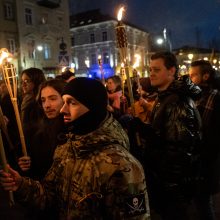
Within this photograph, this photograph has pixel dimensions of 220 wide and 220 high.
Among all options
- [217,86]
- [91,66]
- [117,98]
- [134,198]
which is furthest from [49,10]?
[134,198]

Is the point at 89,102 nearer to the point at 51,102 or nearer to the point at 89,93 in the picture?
the point at 89,93

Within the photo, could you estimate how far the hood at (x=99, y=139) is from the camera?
189cm

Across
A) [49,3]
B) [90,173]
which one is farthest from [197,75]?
[49,3]

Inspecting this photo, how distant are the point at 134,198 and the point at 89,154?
0.35 metres

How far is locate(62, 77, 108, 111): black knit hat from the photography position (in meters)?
2.00

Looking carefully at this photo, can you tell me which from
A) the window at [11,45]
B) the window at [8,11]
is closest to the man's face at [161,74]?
the window at [11,45]

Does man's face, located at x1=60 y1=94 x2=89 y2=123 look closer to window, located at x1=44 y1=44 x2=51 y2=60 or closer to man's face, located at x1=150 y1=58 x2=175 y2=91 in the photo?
man's face, located at x1=150 y1=58 x2=175 y2=91

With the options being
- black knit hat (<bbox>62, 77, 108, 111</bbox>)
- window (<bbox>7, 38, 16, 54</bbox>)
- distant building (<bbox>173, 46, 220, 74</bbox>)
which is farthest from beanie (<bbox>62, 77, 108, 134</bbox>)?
window (<bbox>7, 38, 16, 54</bbox>)

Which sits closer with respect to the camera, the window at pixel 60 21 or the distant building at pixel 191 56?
the distant building at pixel 191 56

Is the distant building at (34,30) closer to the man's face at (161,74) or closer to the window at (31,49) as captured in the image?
the window at (31,49)

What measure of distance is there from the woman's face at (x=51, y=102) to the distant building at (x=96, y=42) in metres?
47.9

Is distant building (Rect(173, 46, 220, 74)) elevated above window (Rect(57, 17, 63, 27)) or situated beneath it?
situated beneath

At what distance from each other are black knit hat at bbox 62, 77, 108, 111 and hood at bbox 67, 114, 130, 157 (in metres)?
0.11

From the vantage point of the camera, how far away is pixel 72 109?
6.63 ft
